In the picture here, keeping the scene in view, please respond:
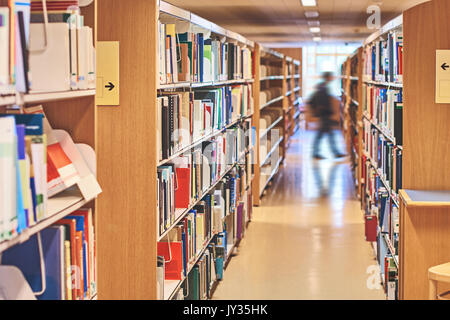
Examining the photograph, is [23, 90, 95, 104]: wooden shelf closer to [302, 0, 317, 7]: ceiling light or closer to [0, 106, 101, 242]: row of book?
[0, 106, 101, 242]: row of book

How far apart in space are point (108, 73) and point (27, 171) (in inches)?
55.4

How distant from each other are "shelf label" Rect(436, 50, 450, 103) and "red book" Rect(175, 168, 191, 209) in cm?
156

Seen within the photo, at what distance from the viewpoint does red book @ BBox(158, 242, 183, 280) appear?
3.82 meters

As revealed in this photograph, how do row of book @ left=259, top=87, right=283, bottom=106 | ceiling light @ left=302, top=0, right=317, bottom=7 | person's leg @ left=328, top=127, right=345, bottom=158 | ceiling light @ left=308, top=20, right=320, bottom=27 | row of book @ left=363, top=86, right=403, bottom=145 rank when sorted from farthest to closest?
person's leg @ left=328, top=127, right=345, bottom=158 → ceiling light @ left=308, top=20, right=320, bottom=27 → ceiling light @ left=302, top=0, right=317, bottom=7 → row of book @ left=259, top=87, right=283, bottom=106 → row of book @ left=363, top=86, right=403, bottom=145

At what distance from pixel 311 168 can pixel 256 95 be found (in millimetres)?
4305

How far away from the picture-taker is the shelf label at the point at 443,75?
3799 millimetres

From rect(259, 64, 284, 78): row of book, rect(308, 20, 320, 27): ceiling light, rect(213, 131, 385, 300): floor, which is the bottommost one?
rect(213, 131, 385, 300): floor

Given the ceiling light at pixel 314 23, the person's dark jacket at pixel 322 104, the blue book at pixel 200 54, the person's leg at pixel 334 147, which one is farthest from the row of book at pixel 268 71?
the blue book at pixel 200 54

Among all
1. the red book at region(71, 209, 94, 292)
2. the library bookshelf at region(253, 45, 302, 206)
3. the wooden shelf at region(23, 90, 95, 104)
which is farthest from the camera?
the library bookshelf at region(253, 45, 302, 206)

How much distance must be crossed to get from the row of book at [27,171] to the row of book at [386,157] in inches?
99.9

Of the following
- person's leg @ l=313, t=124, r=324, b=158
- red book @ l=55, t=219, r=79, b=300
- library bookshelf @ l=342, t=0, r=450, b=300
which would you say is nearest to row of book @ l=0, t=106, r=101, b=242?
red book @ l=55, t=219, r=79, b=300

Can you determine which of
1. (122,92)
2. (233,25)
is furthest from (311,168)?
(122,92)

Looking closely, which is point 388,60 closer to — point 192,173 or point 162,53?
point 192,173

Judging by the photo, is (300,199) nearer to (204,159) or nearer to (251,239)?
(251,239)
